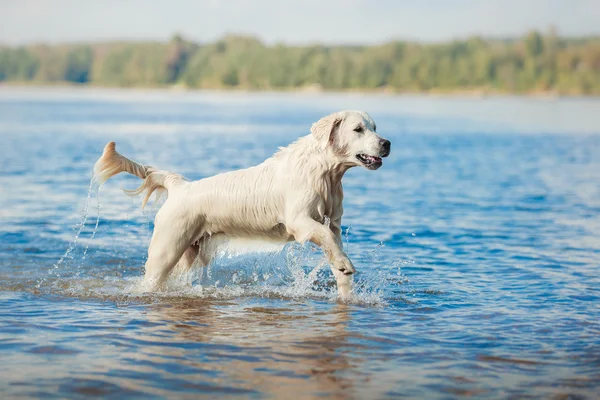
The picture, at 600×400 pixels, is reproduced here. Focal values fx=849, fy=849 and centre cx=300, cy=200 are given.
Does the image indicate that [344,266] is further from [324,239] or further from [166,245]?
[166,245]

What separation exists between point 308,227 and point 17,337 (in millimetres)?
3413

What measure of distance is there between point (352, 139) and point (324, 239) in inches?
49.4

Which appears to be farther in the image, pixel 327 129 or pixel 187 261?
pixel 187 261

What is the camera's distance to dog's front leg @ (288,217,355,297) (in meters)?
9.77

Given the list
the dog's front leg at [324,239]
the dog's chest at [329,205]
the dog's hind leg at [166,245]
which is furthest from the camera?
the dog's hind leg at [166,245]

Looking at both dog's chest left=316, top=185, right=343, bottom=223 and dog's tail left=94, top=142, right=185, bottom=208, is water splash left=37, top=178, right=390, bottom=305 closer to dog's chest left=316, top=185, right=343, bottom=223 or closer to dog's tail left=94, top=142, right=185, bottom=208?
dog's chest left=316, top=185, right=343, bottom=223

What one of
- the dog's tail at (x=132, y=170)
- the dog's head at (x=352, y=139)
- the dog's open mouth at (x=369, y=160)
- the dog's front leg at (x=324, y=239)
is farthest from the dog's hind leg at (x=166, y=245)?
the dog's open mouth at (x=369, y=160)

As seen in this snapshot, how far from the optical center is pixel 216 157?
33.0m

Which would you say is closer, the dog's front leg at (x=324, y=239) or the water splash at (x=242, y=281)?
the dog's front leg at (x=324, y=239)

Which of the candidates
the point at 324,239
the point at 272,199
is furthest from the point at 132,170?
the point at 324,239

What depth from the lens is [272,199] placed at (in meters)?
10.4

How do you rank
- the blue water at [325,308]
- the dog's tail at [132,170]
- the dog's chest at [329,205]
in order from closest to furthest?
1. the blue water at [325,308]
2. the dog's chest at [329,205]
3. the dog's tail at [132,170]

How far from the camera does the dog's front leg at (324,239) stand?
9.77 m

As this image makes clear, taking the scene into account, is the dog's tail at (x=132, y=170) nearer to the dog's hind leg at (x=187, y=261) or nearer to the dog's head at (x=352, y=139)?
the dog's hind leg at (x=187, y=261)
